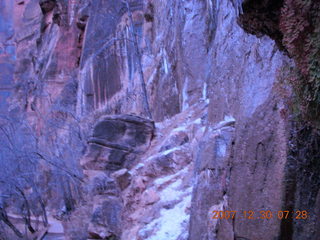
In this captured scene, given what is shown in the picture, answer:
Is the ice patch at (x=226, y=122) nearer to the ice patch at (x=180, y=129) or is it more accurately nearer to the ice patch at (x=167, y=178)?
the ice patch at (x=167, y=178)

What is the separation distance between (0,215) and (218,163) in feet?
22.2

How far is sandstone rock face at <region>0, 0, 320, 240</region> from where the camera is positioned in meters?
3.71

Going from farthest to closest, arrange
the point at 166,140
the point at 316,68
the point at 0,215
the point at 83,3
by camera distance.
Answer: the point at 83,3 < the point at 0,215 < the point at 166,140 < the point at 316,68

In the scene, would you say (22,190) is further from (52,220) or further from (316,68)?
(316,68)

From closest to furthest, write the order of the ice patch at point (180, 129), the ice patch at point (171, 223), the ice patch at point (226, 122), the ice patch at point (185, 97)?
1. the ice patch at point (226, 122)
2. the ice patch at point (171, 223)
3. the ice patch at point (180, 129)
4. the ice patch at point (185, 97)

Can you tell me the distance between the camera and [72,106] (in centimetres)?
1781

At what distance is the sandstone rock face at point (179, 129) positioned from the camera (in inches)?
146

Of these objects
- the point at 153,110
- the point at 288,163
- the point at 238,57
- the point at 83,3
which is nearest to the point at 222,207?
the point at 288,163

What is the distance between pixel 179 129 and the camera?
870cm
